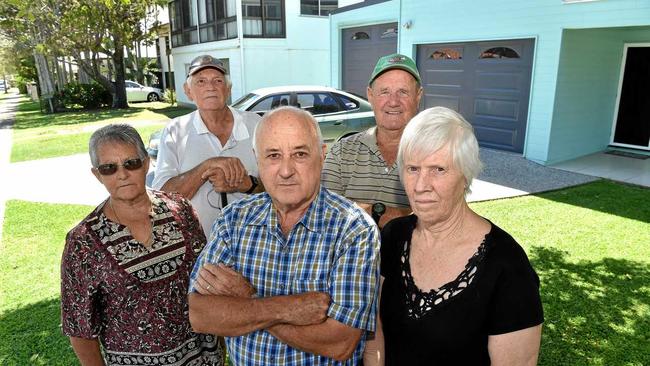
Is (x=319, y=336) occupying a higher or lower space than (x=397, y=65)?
lower

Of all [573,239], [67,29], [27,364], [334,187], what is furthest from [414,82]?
[67,29]

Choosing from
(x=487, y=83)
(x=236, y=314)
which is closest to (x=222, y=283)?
(x=236, y=314)

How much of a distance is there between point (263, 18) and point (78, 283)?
59.6ft

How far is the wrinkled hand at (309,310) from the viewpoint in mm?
1441

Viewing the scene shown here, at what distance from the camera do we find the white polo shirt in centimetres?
257

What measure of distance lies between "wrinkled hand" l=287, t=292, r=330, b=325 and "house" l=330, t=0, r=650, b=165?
27.6 ft

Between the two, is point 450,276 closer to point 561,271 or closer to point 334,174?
point 334,174

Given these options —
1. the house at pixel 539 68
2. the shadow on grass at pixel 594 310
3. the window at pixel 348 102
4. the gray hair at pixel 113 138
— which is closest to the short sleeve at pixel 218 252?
the gray hair at pixel 113 138

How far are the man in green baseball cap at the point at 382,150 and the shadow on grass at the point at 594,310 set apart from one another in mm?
1999

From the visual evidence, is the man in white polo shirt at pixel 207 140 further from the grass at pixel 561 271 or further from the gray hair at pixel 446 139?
the grass at pixel 561 271

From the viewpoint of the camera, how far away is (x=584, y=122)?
9719mm

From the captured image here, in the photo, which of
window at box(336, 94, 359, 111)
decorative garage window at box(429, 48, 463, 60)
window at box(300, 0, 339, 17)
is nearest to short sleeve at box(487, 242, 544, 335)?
window at box(336, 94, 359, 111)

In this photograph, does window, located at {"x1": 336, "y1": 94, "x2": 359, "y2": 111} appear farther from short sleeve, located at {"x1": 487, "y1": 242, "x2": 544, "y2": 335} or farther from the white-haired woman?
short sleeve, located at {"x1": 487, "y1": 242, "x2": 544, "y2": 335}

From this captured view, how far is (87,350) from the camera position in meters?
1.86
